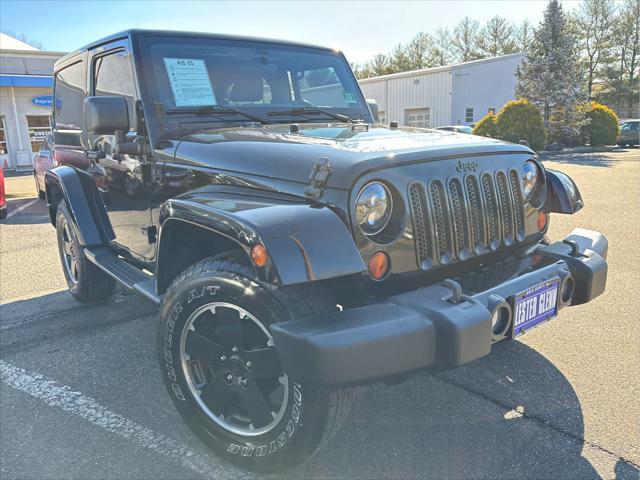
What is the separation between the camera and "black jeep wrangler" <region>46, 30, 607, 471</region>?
6.30 feet

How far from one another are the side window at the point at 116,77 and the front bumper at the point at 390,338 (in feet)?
6.59

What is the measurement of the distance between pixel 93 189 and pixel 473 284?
2875 mm

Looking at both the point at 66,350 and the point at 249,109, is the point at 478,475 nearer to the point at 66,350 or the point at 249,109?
the point at 249,109

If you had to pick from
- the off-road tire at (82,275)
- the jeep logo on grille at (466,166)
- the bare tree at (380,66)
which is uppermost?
the bare tree at (380,66)

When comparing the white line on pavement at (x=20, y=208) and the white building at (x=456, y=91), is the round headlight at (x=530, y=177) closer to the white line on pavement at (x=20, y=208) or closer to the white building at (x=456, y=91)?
the white line on pavement at (x=20, y=208)

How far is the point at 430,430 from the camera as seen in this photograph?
265 cm

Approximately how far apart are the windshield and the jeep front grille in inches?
55.4

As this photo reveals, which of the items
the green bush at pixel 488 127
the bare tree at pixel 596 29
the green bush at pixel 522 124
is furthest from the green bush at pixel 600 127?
the bare tree at pixel 596 29

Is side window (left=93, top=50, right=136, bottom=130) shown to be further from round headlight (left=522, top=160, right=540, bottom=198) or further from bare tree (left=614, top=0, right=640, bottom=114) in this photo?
bare tree (left=614, top=0, right=640, bottom=114)

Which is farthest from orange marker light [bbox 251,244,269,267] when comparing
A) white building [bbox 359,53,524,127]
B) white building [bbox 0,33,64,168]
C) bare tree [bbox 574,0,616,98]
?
bare tree [bbox 574,0,616,98]

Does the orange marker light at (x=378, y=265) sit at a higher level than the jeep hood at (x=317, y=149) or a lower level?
lower

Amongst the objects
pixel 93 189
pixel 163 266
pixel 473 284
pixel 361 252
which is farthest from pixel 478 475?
pixel 93 189

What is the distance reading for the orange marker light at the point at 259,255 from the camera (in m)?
1.94

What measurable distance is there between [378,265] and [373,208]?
0.24 meters
